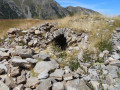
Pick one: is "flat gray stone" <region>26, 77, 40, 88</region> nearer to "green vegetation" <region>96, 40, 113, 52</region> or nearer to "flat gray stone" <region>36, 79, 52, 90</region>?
"flat gray stone" <region>36, 79, 52, 90</region>

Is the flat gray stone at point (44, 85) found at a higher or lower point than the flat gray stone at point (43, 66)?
lower

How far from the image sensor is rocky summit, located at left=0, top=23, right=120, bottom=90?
4.25 meters

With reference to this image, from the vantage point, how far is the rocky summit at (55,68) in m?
4.25

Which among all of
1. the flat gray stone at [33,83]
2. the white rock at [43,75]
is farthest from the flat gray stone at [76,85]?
the flat gray stone at [33,83]

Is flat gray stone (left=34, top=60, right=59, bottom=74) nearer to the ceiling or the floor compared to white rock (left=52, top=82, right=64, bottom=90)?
nearer to the ceiling

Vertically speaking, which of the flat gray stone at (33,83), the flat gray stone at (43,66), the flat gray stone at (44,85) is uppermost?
the flat gray stone at (43,66)

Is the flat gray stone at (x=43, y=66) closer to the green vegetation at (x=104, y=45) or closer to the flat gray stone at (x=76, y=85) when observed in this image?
the flat gray stone at (x=76, y=85)

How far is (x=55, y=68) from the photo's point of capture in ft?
17.7

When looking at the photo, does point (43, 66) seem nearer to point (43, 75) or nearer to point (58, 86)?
point (43, 75)

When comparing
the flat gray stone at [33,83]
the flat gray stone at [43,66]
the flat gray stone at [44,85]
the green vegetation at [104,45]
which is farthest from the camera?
the green vegetation at [104,45]

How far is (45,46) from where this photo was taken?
8555 millimetres

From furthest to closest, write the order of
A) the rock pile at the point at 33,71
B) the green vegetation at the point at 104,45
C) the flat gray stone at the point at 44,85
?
the green vegetation at the point at 104,45 → the rock pile at the point at 33,71 → the flat gray stone at the point at 44,85

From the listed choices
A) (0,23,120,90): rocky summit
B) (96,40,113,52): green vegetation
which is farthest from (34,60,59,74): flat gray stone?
(96,40,113,52): green vegetation

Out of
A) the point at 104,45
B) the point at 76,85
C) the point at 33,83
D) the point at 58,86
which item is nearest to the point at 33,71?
the point at 33,83
